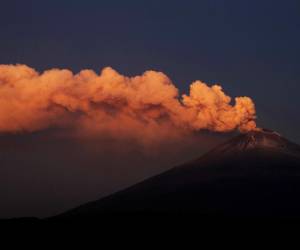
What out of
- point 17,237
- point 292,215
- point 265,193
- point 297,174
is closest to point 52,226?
point 17,237

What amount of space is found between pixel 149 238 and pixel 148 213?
19.4 metres

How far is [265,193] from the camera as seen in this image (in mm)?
178375

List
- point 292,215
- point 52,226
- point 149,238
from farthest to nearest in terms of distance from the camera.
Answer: point 292,215 < point 52,226 < point 149,238

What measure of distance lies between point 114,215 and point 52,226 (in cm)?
1255

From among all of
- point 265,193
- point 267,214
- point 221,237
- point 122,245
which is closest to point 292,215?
point 267,214

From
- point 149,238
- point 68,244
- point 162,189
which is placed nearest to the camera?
point 68,244

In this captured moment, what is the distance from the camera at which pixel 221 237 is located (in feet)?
218

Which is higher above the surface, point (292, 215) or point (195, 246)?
point (292, 215)

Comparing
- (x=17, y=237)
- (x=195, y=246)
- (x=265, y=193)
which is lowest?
(x=195, y=246)

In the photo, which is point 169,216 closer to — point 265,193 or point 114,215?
point 114,215

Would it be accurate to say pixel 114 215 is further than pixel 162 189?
No

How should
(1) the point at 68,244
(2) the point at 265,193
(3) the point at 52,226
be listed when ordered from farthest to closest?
(2) the point at 265,193
(3) the point at 52,226
(1) the point at 68,244

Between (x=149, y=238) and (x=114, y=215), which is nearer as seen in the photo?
(x=149, y=238)

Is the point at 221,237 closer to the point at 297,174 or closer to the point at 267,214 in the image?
the point at 267,214
